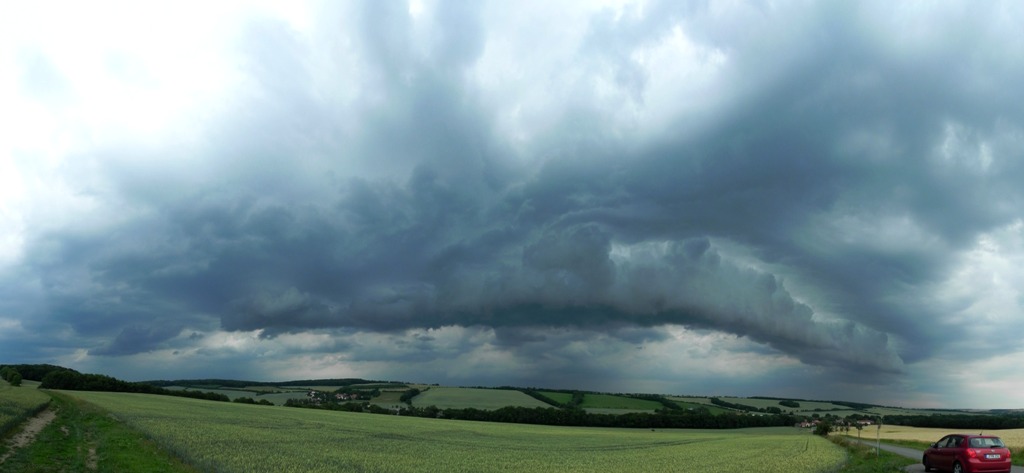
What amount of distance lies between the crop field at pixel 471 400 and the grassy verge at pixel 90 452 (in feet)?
328

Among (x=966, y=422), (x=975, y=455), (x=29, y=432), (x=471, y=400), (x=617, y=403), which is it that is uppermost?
(x=975, y=455)

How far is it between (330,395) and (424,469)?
14315 cm

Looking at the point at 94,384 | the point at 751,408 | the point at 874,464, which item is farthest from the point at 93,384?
the point at 751,408

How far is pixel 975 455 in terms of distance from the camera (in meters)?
29.3

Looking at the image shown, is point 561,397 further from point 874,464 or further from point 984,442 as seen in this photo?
point 984,442

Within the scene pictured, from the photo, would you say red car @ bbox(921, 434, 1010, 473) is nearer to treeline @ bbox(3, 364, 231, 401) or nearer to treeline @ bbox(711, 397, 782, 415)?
treeline @ bbox(3, 364, 231, 401)

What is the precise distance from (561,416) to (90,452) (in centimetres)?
10564

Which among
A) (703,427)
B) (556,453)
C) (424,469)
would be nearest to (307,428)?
(556,453)

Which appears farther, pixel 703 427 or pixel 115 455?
pixel 703 427

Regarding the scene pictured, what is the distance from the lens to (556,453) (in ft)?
154

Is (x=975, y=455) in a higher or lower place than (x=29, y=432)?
higher

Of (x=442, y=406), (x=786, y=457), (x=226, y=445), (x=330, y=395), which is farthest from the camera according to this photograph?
(x=330, y=395)

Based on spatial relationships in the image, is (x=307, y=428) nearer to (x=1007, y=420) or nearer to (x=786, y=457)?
(x=786, y=457)

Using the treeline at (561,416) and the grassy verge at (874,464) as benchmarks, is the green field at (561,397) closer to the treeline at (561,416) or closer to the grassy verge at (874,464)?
the treeline at (561,416)
